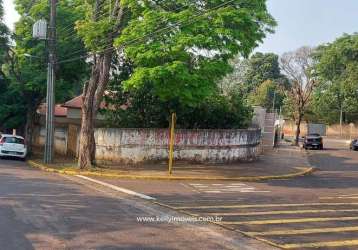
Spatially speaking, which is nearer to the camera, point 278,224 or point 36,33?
point 278,224

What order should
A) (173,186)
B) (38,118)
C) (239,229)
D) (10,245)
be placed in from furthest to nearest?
(38,118)
(173,186)
(239,229)
(10,245)

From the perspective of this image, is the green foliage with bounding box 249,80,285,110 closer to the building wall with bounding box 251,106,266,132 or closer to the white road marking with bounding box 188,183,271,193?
the building wall with bounding box 251,106,266,132

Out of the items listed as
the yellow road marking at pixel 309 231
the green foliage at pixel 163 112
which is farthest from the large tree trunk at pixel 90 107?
the yellow road marking at pixel 309 231

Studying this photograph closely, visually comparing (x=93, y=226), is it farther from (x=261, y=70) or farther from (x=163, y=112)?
(x=261, y=70)

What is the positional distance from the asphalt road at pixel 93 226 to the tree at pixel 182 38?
7.89m

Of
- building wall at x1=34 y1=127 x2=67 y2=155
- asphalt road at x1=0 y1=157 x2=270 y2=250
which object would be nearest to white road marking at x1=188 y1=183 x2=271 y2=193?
asphalt road at x1=0 y1=157 x2=270 y2=250

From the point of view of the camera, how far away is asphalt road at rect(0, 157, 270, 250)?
924cm

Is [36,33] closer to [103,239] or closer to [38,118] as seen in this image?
[38,118]

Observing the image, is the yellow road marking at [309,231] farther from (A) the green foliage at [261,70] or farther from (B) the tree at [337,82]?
(A) the green foliage at [261,70]

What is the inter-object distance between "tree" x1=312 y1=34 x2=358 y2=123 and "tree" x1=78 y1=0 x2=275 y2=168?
57283 millimetres

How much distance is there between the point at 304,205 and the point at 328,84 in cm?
6986

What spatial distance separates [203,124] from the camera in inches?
1157

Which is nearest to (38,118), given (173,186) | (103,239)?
(173,186)

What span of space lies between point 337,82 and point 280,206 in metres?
68.0
